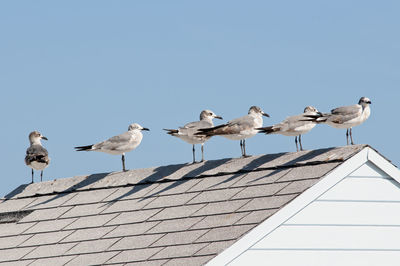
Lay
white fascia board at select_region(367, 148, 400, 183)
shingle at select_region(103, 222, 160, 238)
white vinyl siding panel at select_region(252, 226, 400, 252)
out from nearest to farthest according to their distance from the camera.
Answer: white vinyl siding panel at select_region(252, 226, 400, 252)
white fascia board at select_region(367, 148, 400, 183)
shingle at select_region(103, 222, 160, 238)

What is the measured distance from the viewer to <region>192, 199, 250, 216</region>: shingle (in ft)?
34.2

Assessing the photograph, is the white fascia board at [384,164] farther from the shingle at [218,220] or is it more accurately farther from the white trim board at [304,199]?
the shingle at [218,220]

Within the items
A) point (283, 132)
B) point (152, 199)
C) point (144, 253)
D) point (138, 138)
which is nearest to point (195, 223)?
point (144, 253)

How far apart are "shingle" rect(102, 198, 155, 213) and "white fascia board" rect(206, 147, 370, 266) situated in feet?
7.24

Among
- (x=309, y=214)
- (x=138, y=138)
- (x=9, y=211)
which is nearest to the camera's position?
(x=309, y=214)

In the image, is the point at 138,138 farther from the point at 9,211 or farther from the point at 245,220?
the point at 245,220

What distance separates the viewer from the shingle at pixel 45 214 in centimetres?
1219

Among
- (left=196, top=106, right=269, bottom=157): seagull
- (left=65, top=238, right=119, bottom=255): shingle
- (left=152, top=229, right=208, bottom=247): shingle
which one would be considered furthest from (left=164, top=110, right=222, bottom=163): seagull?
(left=152, top=229, right=208, bottom=247): shingle

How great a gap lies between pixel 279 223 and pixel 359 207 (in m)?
1.03

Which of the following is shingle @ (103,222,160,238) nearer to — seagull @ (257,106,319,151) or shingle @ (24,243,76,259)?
shingle @ (24,243,76,259)

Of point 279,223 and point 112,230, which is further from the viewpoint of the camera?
point 112,230

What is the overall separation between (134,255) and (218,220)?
0.92 m

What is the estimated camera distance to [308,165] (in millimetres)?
10781

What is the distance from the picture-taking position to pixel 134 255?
10.1 metres
